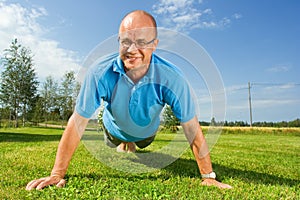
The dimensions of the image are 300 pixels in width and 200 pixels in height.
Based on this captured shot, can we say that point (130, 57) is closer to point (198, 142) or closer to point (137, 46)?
point (137, 46)

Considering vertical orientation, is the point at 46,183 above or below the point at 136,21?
below

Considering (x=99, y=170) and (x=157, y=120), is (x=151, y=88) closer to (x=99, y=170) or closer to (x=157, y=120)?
(x=157, y=120)

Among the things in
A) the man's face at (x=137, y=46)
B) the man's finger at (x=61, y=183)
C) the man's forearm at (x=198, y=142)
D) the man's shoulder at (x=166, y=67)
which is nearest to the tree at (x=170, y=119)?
the man's forearm at (x=198, y=142)

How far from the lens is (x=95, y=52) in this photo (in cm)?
270

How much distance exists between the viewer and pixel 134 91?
8.81ft

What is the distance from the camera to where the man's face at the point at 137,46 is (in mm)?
2363

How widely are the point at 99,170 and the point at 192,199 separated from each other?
4.91 ft

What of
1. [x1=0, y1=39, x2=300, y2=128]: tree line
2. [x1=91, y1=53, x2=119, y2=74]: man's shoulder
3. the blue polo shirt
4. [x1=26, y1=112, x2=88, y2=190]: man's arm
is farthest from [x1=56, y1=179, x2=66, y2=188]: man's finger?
[x1=0, y1=39, x2=300, y2=128]: tree line

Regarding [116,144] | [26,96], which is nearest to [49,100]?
[26,96]

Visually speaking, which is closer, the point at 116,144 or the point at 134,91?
the point at 134,91

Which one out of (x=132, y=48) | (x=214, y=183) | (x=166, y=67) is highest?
(x=132, y=48)

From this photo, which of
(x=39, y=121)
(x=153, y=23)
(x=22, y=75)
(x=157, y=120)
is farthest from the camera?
(x=39, y=121)

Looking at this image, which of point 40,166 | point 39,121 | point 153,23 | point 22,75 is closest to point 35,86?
point 22,75

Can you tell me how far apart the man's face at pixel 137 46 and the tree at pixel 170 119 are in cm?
66
